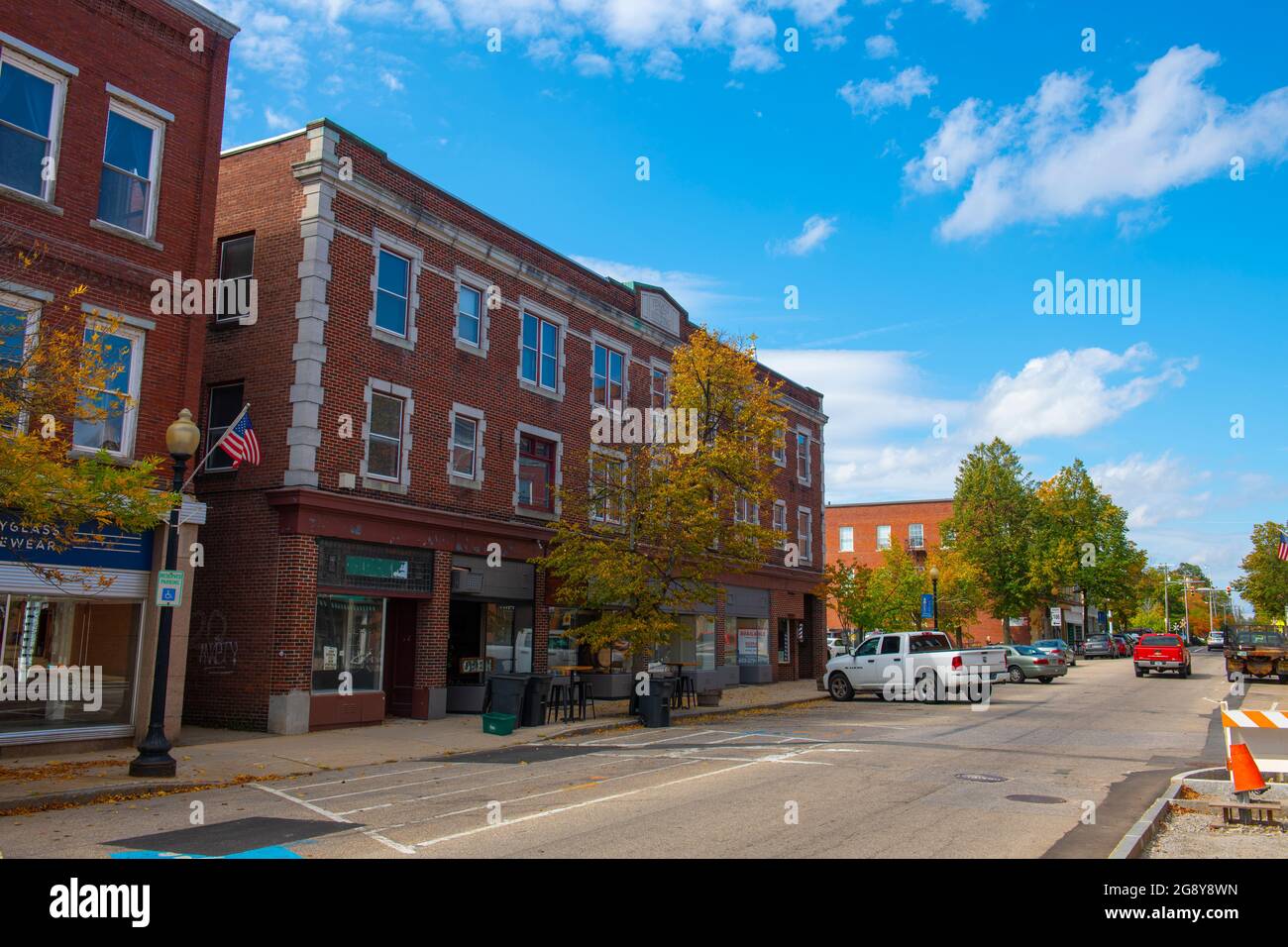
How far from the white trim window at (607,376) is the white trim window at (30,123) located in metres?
14.7

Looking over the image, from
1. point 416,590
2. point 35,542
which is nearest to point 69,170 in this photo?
point 35,542

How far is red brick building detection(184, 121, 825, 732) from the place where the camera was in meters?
18.4

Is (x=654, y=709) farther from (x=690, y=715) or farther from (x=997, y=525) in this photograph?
(x=997, y=525)

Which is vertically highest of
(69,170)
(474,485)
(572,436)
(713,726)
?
(69,170)

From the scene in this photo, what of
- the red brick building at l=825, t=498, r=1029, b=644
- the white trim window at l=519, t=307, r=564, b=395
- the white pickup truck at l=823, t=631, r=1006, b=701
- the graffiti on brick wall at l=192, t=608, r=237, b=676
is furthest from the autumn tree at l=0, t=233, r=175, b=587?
the red brick building at l=825, t=498, r=1029, b=644

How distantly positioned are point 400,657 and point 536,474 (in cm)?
599

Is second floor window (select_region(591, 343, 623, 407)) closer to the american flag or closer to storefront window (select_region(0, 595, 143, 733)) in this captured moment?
the american flag

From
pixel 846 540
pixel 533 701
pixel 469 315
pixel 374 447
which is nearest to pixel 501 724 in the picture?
pixel 533 701

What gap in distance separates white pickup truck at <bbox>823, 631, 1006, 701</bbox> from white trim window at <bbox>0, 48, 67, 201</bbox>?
72.9 feet

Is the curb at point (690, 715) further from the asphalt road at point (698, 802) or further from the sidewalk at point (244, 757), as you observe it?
the asphalt road at point (698, 802)

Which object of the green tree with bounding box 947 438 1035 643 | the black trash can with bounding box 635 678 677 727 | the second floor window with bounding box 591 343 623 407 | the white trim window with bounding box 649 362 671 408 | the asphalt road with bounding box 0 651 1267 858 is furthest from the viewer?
the green tree with bounding box 947 438 1035 643
